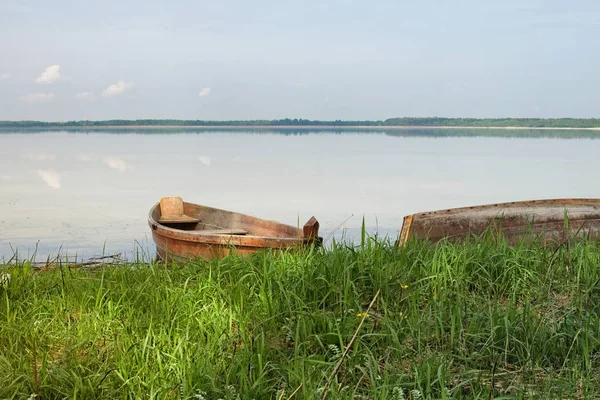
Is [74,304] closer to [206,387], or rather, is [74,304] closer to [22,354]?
[22,354]

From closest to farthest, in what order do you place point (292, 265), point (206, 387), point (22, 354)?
point (206, 387) → point (22, 354) → point (292, 265)

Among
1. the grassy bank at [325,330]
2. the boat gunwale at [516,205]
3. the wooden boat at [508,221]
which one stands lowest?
the grassy bank at [325,330]

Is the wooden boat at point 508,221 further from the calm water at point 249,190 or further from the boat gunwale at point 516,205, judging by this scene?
the calm water at point 249,190

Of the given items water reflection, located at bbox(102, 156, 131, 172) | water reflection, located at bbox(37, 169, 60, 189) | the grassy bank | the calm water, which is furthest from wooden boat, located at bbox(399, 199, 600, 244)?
water reflection, located at bbox(102, 156, 131, 172)

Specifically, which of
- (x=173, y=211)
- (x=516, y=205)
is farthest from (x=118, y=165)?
(x=516, y=205)

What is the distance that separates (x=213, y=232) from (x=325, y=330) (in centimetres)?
578

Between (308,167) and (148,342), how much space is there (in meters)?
29.2

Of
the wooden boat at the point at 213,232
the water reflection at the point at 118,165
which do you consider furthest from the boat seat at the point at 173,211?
the water reflection at the point at 118,165

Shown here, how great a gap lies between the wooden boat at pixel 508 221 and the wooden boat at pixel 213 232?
1.10 meters

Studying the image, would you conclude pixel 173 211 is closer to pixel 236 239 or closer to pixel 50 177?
pixel 236 239

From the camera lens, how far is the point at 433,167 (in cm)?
3291

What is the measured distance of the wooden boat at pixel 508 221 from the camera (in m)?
6.55

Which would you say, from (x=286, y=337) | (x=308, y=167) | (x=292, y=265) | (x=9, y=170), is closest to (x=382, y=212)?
(x=292, y=265)

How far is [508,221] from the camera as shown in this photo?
22.1 feet
